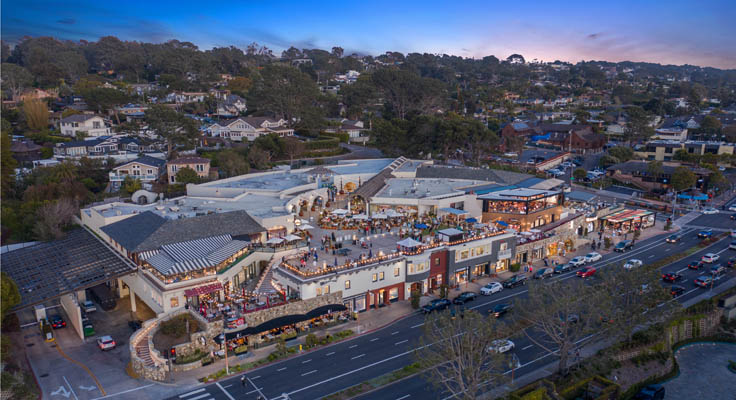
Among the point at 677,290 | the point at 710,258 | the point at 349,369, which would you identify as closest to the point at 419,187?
the point at 677,290

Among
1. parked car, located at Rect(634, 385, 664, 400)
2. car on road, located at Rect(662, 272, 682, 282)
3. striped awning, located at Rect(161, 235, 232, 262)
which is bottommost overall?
parked car, located at Rect(634, 385, 664, 400)

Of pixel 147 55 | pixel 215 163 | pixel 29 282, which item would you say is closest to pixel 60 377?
pixel 29 282

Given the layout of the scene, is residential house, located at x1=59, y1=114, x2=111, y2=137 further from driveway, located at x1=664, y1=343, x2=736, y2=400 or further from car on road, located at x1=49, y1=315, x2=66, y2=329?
driveway, located at x1=664, y1=343, x2=736, y2=400

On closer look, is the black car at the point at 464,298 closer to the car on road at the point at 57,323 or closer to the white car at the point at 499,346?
the white car at the point at 499,346

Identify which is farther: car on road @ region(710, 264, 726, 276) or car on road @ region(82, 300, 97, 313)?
car on road @ region(710, 264, 726, 276)

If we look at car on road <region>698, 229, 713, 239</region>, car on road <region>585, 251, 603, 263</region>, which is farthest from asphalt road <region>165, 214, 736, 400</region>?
car on road <region>698, 229, 713, 239</region>

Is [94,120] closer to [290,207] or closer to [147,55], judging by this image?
[290,207]
